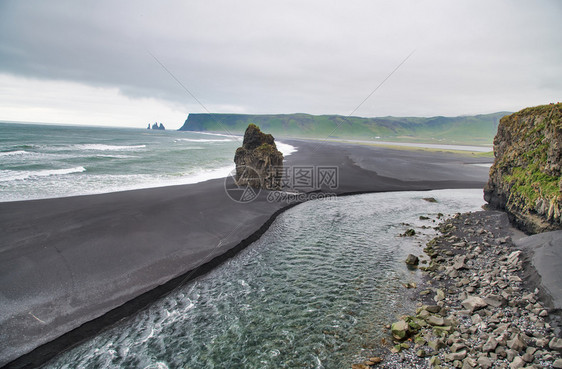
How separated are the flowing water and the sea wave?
27626mm

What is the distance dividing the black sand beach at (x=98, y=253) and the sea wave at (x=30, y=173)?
476 inches

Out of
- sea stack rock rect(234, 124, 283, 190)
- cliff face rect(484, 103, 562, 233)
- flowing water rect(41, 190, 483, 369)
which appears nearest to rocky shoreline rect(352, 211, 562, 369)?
flowing water rect(41, 190, 483, 369)

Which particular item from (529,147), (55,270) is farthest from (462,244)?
(55,270)

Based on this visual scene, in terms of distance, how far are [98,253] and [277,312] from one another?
8.90m

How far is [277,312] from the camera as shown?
9492 millimetres

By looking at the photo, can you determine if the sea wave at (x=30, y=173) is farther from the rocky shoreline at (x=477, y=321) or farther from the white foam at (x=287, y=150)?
the white foam at (x=287, y=150)

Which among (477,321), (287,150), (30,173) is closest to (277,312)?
(477,321)

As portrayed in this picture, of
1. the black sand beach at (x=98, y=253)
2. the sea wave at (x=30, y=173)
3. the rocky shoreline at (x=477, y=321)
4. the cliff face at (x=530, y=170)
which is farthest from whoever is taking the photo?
the sea wave at (x=30, y=173)

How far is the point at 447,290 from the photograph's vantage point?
10.1 m

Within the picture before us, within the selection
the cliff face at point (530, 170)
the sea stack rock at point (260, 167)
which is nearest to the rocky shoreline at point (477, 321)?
the cliff face at point (530, 170)

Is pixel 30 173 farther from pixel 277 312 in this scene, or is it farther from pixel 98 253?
pixel 277 312

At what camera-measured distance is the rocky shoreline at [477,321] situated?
21.0ft

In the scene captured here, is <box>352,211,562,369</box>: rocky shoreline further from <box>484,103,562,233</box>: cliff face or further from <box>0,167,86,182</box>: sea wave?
<box>0,167,86,182</box>: sea wave

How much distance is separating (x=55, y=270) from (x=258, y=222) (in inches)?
426
